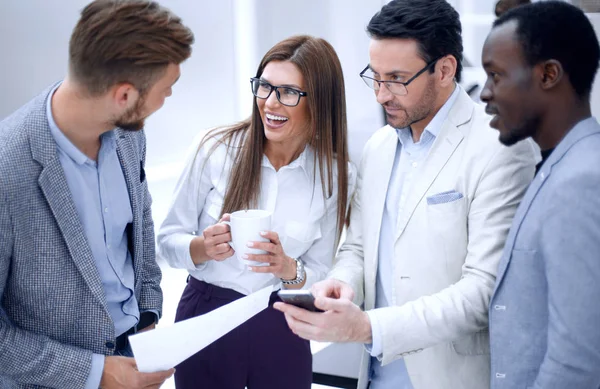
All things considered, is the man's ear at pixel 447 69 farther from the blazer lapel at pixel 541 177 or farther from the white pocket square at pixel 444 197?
the blazer lapel at pixel 541 177

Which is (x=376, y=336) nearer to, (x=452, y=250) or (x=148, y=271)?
(x=452, y=250)

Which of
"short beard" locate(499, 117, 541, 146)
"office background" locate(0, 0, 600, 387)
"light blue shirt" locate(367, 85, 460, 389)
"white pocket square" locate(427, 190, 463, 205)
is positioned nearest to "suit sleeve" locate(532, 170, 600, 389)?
"short beard" locate(499, 117, 541, 146)

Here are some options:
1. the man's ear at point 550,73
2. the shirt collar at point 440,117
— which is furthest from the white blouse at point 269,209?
the man's ear at point 550,73

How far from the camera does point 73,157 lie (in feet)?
4.72

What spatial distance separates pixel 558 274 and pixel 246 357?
1.03m

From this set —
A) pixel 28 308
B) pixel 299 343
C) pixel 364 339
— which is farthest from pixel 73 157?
pixel 299 343

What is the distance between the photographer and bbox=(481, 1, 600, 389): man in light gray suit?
1.18 m

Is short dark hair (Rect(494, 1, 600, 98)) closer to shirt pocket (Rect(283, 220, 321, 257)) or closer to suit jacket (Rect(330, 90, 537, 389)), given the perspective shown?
suit jacket (Rect(330, 90, 537, 389))

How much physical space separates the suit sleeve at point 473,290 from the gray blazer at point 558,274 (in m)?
0.10

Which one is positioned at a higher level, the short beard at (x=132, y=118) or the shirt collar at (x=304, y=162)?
the short beard at (x=132, y=118)

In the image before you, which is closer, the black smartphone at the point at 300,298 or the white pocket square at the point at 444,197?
the black smartphone at the point at 300,298

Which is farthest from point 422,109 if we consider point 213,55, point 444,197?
point 213,55

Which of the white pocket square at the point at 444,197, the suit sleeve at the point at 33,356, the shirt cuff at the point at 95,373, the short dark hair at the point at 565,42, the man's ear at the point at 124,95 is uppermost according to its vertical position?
the short dark hair at the point at 565,42

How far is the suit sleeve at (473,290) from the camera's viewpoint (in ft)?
4.68
